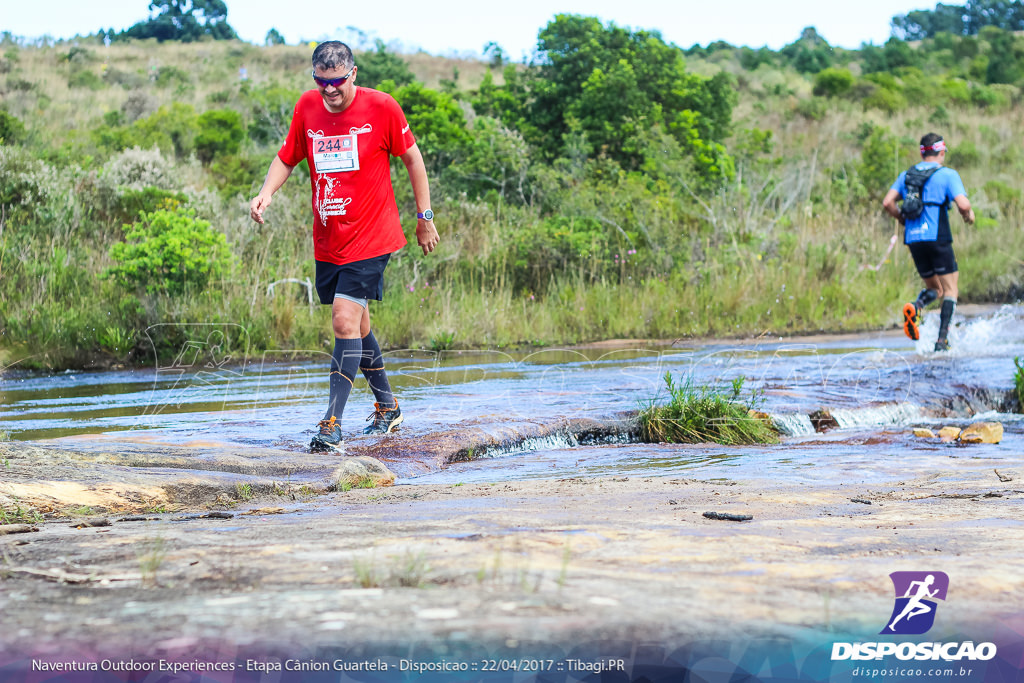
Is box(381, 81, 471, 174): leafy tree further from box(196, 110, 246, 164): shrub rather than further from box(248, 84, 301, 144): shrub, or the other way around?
box(196, 110, 246, 164): shrub

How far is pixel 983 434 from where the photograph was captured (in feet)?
22.0

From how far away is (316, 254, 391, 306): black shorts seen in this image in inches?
230

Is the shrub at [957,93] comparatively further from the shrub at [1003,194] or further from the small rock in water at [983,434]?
the small rock in water at [983,434]

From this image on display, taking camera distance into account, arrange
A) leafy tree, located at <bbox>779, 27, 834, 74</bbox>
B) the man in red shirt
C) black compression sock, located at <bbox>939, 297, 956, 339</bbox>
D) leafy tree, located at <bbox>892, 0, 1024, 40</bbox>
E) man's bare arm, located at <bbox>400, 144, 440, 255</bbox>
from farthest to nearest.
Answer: leafy tree, located at <bbox>892, 0, 1024, 40</bbox>
leafy tree, located at <bbox>779, 27, 834, 74</bbox>
black compression sock, located at <bbox>939, 297, 956, 339</bbox>
man's bare arm, located at <bbox>400, 144, 440, 255</bbox>
the man in red shirt

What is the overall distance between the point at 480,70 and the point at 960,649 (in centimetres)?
5524

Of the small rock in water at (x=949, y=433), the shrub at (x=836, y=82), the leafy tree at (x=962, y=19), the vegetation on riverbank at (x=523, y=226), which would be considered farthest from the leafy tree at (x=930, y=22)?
the small rock in water at (x=949, y=433)

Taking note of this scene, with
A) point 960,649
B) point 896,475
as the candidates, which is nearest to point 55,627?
point 960,649

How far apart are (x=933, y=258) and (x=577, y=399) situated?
18.6ft

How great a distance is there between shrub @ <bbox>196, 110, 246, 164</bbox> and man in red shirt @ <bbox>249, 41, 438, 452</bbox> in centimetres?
1683

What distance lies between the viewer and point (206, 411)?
24.8 feet

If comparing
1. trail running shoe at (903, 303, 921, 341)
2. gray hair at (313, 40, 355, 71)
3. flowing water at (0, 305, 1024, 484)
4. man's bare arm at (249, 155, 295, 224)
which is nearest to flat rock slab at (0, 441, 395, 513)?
flowing water at (0, 305, 1024, 484)

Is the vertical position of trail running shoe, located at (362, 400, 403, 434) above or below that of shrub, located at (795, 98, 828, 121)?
below

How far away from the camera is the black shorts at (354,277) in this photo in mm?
5848

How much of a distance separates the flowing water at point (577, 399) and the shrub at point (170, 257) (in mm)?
717
